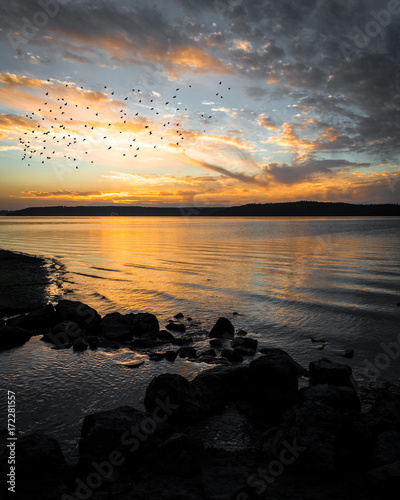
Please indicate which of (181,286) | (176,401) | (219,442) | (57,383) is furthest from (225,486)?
(181,286)

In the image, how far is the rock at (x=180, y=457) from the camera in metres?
6.31

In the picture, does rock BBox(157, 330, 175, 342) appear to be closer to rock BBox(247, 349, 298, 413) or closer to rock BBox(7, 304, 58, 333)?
rock BBox(247, 349, 298, 413)

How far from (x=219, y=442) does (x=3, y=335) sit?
10304 millimetres

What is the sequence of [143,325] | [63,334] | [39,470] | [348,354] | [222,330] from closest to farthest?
[39,470] < [348,354] < [63,334] < [222,330] < [143,325]

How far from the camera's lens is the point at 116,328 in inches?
578

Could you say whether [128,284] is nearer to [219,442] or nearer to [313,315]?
[313,315]

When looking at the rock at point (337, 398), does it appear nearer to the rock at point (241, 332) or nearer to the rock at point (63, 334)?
the rock at point (241, 332)

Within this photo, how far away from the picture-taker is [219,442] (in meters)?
7.41

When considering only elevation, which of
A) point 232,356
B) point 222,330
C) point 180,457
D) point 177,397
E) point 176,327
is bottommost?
point 176,327

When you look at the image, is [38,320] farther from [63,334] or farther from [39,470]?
[39,470]

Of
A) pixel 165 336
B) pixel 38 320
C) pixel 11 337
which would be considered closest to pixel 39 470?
pixel 165 336

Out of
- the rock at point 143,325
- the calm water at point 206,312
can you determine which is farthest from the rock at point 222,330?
the rock at point 143,325

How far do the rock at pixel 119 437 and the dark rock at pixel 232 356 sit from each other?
15.9 feet

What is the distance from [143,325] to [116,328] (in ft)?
4.05
